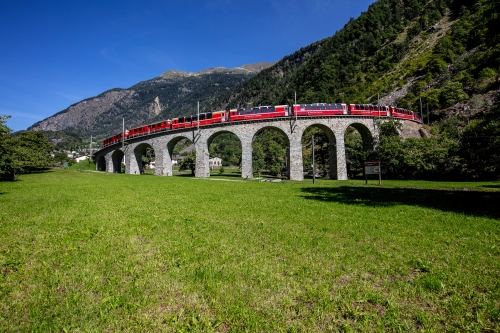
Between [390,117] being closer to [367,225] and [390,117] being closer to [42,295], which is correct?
[367,225]

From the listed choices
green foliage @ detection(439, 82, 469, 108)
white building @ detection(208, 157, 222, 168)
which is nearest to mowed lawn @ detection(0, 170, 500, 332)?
green foliage @ detection(439, 82, 469, 108)

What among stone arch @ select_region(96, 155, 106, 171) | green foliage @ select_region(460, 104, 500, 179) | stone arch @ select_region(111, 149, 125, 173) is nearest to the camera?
green foliage @ select_region(460, 104, 500, 179)

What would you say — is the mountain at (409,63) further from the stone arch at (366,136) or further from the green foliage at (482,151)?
the stone arch at (366,136)

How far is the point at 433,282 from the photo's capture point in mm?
3744

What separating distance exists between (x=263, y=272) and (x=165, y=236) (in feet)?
10.3

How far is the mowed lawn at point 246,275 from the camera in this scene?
2.95m

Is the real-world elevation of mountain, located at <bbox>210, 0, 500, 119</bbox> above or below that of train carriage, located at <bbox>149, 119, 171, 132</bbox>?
above

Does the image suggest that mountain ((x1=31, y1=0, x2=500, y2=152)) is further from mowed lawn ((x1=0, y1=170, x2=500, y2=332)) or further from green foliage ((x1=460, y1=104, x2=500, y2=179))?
mowed lawn ((x1=0, y1=170, x2=500, y2=332))

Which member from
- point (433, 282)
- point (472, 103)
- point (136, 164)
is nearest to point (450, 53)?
point (472, 103)

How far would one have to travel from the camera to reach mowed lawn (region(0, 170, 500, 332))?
2951 millimetres

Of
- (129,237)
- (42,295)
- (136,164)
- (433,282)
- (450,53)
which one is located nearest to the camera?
(42,295)

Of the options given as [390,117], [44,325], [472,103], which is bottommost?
[44,325]

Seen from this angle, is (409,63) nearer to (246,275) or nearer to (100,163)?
(100,163)

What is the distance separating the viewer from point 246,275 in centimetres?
405
